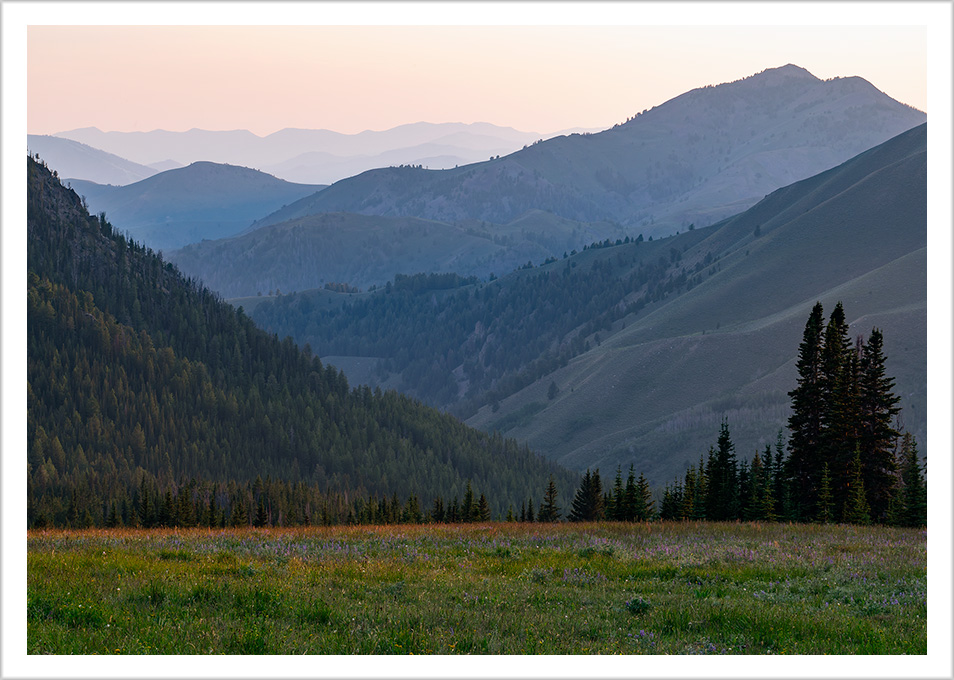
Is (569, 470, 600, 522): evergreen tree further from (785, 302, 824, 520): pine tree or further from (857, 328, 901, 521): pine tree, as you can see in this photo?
(857, 328, 901, 521): pine tree

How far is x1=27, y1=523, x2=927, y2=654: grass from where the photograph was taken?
11.1 metres

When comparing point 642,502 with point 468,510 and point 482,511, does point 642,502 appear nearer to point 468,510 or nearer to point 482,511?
point 468,510

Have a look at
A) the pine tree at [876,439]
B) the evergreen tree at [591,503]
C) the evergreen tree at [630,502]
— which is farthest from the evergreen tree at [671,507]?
the pine tree at [876,439]

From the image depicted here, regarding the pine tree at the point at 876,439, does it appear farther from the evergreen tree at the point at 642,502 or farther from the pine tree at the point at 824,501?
the evergreen tree at the point at 642,502

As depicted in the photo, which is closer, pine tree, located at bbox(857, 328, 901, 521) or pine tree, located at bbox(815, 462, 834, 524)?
pine tree, located at bbox(815, 462, 834, 524)

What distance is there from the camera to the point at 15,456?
13.3m

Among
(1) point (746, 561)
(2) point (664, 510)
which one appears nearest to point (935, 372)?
(1) point (746, 561)

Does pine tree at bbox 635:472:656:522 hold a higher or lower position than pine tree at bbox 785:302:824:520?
lower

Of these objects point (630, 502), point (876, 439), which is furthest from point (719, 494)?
point (876, 439)

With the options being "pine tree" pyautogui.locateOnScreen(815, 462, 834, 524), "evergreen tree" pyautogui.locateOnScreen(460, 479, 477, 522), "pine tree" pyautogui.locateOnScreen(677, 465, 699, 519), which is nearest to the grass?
"pine tree" pyautogui.locateOnScreen(815, 462, 834, 524)

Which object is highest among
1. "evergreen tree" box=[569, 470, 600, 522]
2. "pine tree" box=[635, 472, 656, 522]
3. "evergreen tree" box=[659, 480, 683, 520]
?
"pine tree" box=[635, 472, 656, 522]

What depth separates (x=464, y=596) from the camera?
45.2 ft

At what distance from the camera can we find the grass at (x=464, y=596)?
36.3 ft

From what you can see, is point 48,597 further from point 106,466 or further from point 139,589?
point 106,466
